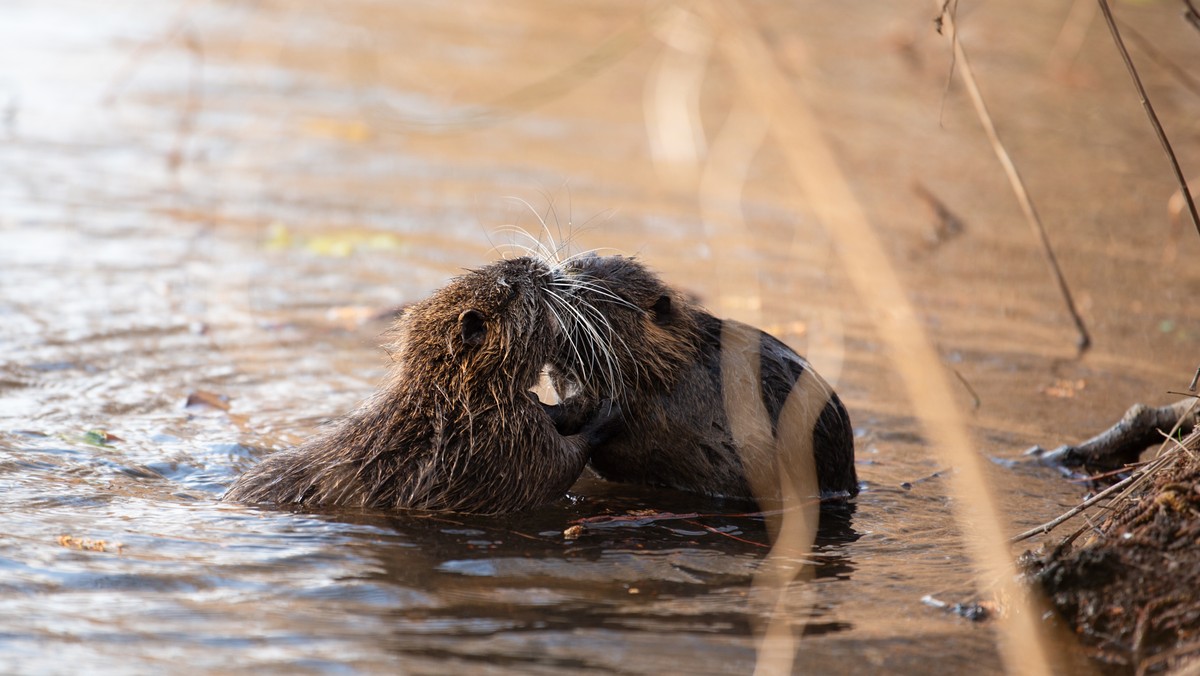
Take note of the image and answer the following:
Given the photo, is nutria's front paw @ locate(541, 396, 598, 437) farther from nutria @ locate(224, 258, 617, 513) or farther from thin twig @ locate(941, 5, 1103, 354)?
thin twig @ locate(941, 5, 1103, 354)

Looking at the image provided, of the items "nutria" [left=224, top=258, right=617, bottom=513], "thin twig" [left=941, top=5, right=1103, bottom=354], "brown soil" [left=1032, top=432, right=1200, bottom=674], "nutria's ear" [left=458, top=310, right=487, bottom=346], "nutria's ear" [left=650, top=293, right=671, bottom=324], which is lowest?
"brown soil" [left=1032, top=432, right=1200, bottom=674]

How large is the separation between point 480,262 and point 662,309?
9.44ft

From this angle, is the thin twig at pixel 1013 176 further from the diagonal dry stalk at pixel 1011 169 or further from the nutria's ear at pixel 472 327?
the nutria's ear at pixel 472 327

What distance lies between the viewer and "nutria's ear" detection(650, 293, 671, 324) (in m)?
4.84

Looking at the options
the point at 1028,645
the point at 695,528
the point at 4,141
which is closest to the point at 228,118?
the point at 4,141

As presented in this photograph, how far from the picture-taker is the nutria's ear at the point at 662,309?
484cm

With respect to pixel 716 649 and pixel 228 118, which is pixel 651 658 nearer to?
pixel 716 649

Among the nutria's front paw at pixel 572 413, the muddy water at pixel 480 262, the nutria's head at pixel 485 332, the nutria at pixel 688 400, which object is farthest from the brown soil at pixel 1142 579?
the nutria's head at pixel 485 332

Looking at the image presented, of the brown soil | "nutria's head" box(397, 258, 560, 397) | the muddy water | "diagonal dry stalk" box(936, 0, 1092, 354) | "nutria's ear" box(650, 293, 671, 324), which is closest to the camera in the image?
the brown soil

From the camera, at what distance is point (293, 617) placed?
3412 millimetres

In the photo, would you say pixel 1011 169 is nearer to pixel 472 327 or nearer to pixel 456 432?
pixel 472 327

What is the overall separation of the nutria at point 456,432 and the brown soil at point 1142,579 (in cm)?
167

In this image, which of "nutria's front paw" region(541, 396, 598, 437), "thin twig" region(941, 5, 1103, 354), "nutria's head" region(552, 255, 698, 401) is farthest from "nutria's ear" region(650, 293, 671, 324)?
"thin twig" region(941, 5, 1103, 354)

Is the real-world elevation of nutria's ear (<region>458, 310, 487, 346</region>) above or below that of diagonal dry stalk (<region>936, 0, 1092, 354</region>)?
below
